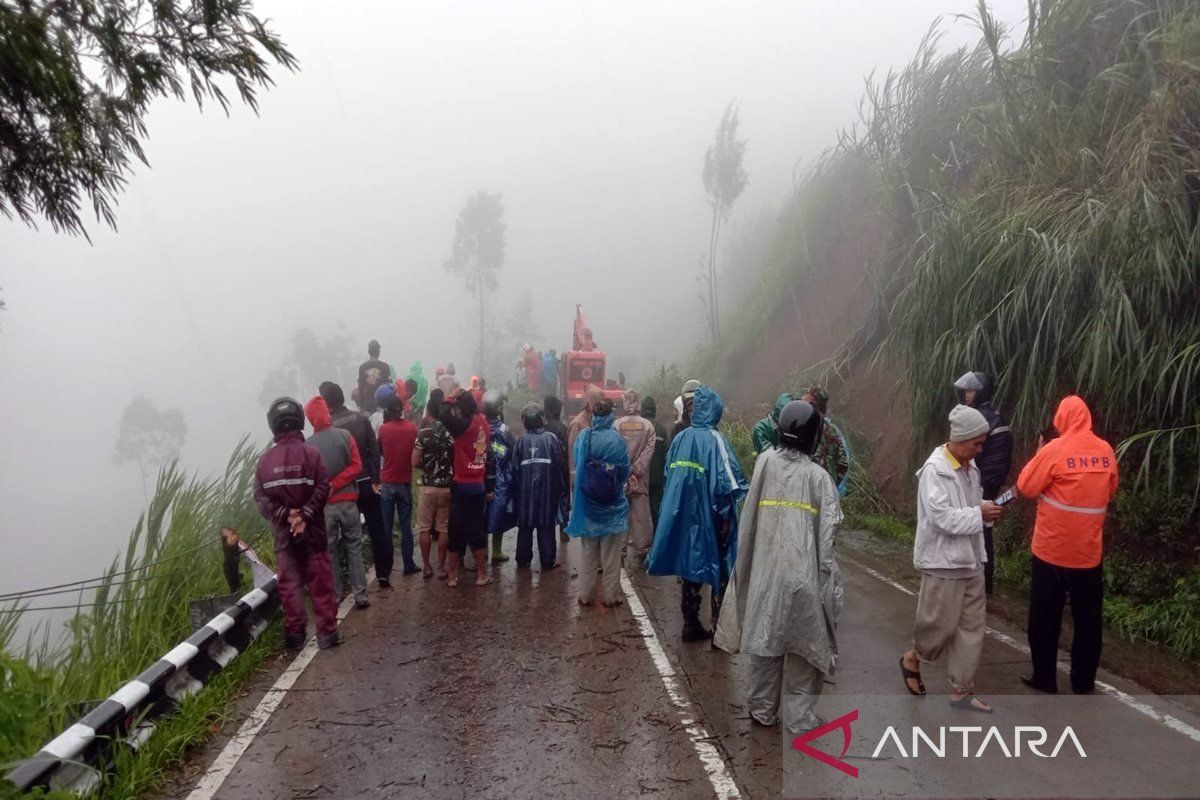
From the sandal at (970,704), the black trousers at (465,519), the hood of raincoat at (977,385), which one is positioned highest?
the hood of raincoat at (977,385)

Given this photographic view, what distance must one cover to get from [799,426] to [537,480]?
4403mm

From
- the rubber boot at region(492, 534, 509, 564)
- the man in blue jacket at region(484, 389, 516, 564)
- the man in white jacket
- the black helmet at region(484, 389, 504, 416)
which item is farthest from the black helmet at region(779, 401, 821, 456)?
the rubber boot at region(492, 534, 509, 564)

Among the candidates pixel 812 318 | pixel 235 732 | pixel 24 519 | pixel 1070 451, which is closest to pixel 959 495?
pixel 1070 451

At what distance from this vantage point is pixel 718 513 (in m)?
5.84

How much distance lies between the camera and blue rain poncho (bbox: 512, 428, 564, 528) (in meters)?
8.41

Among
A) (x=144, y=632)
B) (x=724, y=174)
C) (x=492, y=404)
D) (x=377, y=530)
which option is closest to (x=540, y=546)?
(x=492, y=404)

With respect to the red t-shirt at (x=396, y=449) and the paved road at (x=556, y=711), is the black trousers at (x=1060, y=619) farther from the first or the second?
the red t-shirt at (x=396, y=449)

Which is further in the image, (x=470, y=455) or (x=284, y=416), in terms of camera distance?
(x=470, y=455)

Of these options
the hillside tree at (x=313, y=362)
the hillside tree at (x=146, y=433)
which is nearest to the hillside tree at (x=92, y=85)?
the hillside tree at (x=313, y=362)

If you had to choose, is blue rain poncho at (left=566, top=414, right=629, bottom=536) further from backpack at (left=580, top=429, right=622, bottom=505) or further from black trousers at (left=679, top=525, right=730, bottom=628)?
black trousers at (left=679, top=525, right=730, bottom=628)

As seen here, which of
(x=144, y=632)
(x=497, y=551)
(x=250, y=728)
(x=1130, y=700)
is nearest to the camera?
(x=250, y=728)

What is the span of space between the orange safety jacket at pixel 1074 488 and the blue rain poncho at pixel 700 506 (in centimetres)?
197

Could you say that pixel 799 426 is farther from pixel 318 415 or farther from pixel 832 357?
pixel 832 357

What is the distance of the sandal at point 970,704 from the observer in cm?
472
